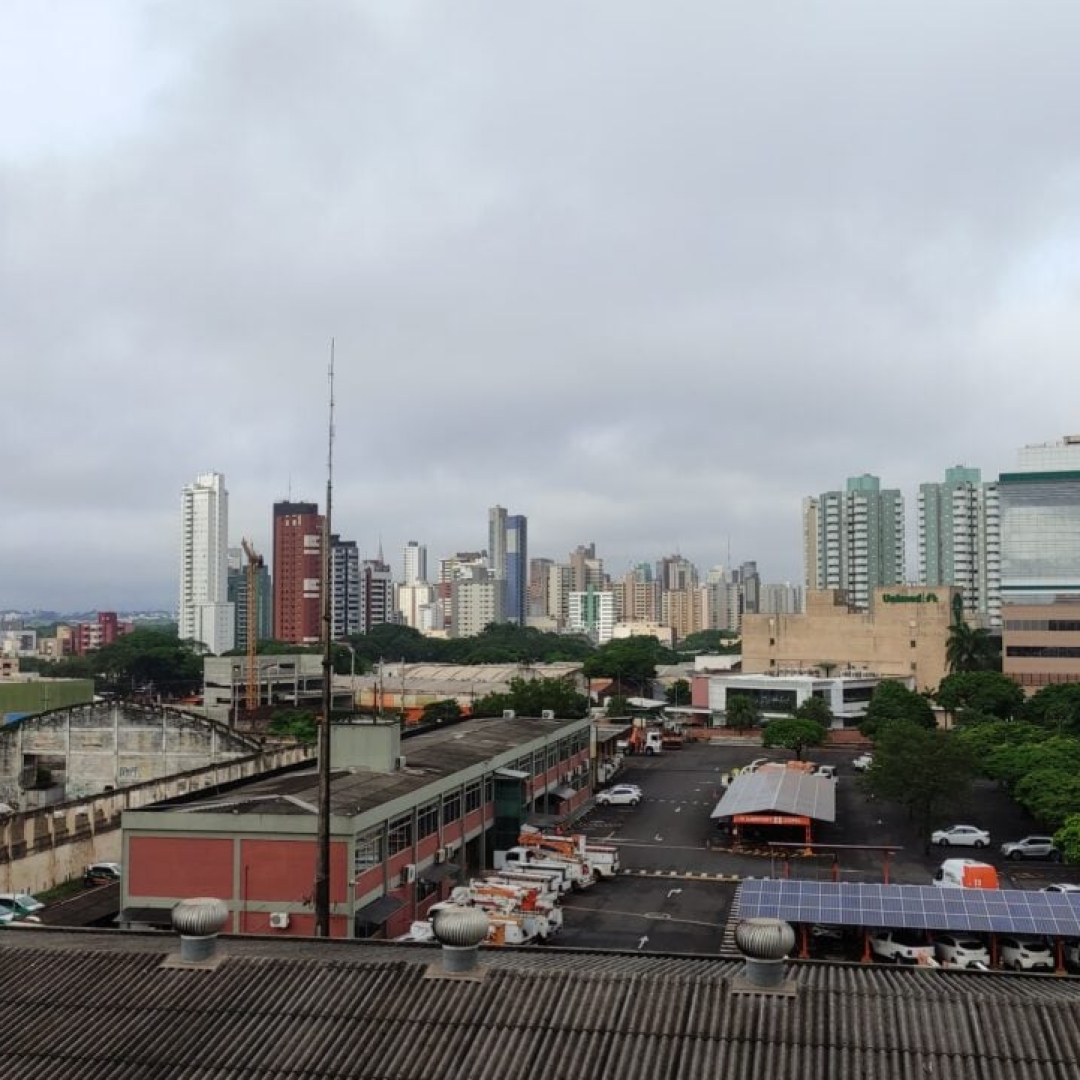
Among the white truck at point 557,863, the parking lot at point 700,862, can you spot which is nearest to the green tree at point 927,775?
the parking lot at point 700,862

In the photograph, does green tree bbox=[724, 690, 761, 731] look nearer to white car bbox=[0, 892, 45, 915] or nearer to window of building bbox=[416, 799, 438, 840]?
window of building bbox=[416, 799, 438, 840]

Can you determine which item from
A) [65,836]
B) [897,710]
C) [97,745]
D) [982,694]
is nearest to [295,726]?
[97,745]

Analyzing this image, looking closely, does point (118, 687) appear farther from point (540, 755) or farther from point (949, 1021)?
point (949, 1021)

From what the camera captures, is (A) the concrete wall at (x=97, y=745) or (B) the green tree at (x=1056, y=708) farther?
(B) the green tree at (x=1056, y=708)

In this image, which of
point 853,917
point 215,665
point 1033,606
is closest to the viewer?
point 853,917

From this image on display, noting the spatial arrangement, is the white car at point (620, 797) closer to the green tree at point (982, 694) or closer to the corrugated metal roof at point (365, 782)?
the corrugated metal roof at point (365, 782)

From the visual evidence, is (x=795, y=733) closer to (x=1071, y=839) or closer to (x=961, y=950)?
(x=1071, y=839)

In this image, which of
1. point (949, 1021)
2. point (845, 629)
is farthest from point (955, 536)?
point (949, 1021)
